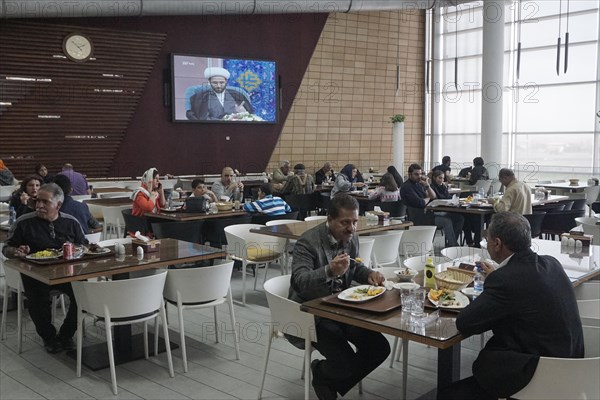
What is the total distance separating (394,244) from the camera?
540cm

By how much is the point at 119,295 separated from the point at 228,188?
4.74m

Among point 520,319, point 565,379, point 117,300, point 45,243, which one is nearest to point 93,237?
point 45,243

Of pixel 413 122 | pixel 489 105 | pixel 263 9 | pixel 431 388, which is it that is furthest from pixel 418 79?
pixel 431 388

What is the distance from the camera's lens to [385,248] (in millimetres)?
5359

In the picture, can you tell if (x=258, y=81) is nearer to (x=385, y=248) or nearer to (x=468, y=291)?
(x=385, y=248)

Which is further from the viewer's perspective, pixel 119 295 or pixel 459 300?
pixel 119 295

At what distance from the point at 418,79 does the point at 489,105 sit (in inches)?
135

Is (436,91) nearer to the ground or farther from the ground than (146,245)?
farther from the ground

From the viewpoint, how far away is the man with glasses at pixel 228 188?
8.24 meters

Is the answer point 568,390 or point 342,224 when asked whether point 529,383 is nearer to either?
point 568,390

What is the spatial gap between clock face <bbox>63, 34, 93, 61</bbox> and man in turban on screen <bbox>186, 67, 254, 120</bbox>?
90.1 inches

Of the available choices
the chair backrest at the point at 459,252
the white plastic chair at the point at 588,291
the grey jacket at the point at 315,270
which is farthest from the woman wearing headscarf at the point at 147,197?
the white plastic chair at the point at 588,291

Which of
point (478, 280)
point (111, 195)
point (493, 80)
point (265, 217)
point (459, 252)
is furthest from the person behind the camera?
point (493, 80)

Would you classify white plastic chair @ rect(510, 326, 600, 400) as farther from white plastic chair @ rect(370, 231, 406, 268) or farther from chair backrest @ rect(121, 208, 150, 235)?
chair backrest @ rect(121, 208, 150, 235)
